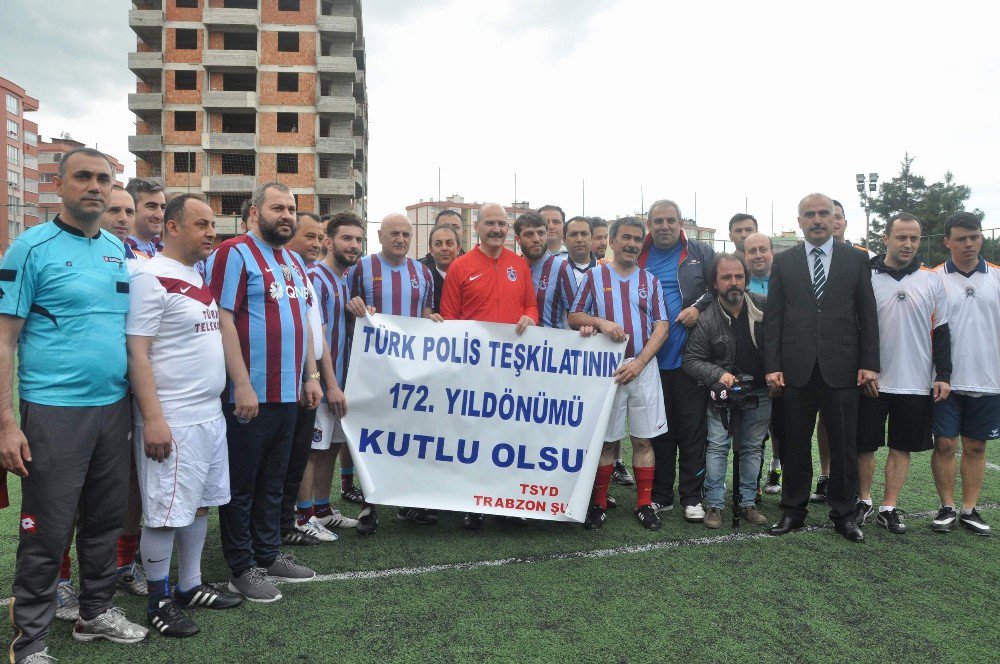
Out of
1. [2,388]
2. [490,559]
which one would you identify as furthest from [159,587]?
[490,559]

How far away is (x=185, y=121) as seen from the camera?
40.7 m

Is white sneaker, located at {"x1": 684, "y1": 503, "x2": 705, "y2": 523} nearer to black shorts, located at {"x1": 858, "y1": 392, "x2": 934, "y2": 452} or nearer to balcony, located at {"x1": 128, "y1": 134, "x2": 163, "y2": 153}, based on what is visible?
black shorts, located at {"x1": 858, "y1": 392, "x2": 934, "y2": 452}

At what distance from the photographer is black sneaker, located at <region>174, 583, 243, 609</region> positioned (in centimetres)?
334

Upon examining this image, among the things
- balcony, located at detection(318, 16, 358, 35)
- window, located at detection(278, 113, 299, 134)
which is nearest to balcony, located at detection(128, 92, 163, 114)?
window, located at detection(278, 113, 299, 134)

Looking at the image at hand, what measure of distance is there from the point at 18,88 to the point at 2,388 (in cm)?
8393

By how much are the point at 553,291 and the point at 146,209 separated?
2.88 metres

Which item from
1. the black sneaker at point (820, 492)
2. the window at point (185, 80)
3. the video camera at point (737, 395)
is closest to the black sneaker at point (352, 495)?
the video camera at point (737, 395)

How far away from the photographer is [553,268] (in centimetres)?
534

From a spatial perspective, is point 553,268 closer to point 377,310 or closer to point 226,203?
point 377,310

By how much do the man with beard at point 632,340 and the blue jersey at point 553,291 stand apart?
367 mm

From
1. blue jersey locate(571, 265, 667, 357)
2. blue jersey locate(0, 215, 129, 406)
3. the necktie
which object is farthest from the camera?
blue jersey locate(571, 265, 667, 357)

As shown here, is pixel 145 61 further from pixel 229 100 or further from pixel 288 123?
pixel 288 123

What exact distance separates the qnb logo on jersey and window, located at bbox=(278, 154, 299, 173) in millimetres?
Answer: 39424

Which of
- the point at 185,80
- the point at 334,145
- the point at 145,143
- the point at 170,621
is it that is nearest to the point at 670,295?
the point at 170,621
